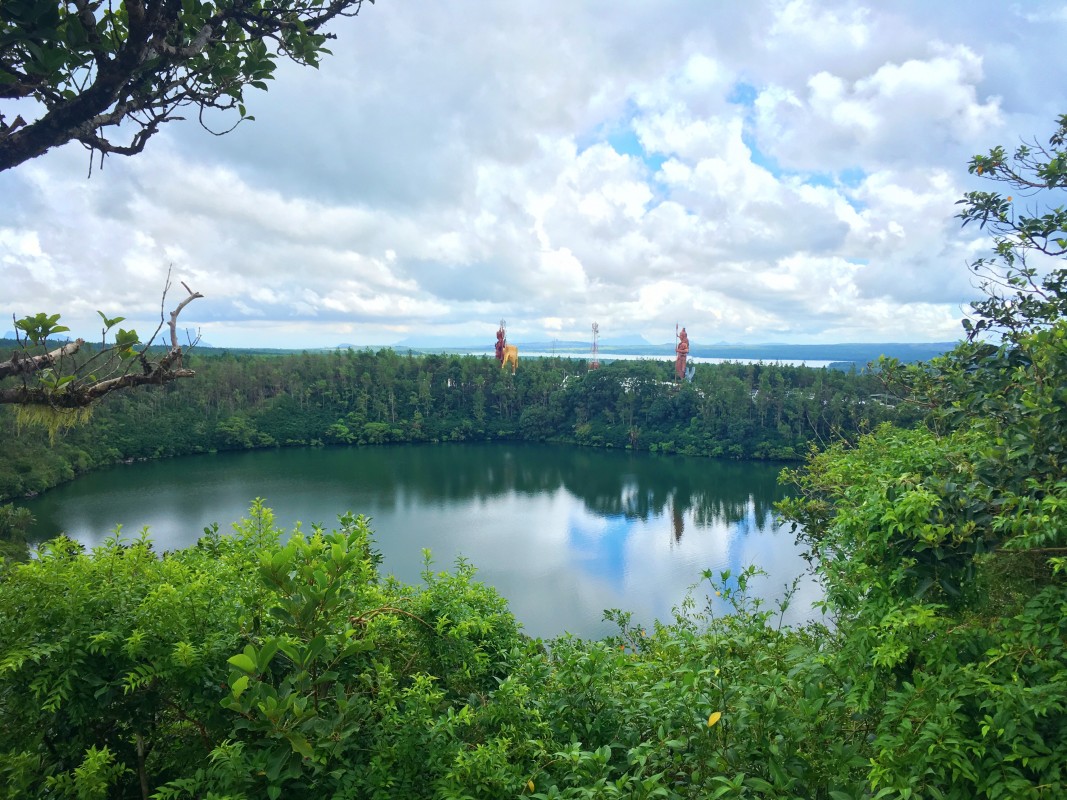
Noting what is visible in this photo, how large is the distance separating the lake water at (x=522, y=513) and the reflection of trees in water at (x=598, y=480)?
102 mm

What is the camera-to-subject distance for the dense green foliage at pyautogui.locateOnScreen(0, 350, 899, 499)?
3503cm

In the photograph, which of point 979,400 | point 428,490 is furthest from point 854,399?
point 979,400

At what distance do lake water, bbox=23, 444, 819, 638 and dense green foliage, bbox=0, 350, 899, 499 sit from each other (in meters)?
2.45

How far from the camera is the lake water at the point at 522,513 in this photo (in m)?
15.3

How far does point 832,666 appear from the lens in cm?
200

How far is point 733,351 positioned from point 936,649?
183 metres

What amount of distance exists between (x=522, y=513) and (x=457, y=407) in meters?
25.2

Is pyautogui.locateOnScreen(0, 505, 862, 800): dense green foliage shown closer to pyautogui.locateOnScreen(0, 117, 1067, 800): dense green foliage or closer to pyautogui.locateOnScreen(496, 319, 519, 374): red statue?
pyautogui.locateOnScreen(0, 117, 1067, 800): dense green foliage

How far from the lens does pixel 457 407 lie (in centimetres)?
4781

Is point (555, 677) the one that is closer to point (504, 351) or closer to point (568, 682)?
point (568, 682)

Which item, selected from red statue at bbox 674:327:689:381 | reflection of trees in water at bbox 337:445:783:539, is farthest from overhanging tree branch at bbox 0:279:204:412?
red statue at bbox 674:327:689:381

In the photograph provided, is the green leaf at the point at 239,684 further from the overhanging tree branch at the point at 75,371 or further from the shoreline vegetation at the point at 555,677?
the overhanging tree branch at the point at 75,371

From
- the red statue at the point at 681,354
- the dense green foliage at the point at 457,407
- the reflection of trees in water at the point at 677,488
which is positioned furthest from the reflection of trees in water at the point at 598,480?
the red statue at the point at 681,354

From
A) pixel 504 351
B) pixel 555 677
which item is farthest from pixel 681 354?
pixel 555 677
